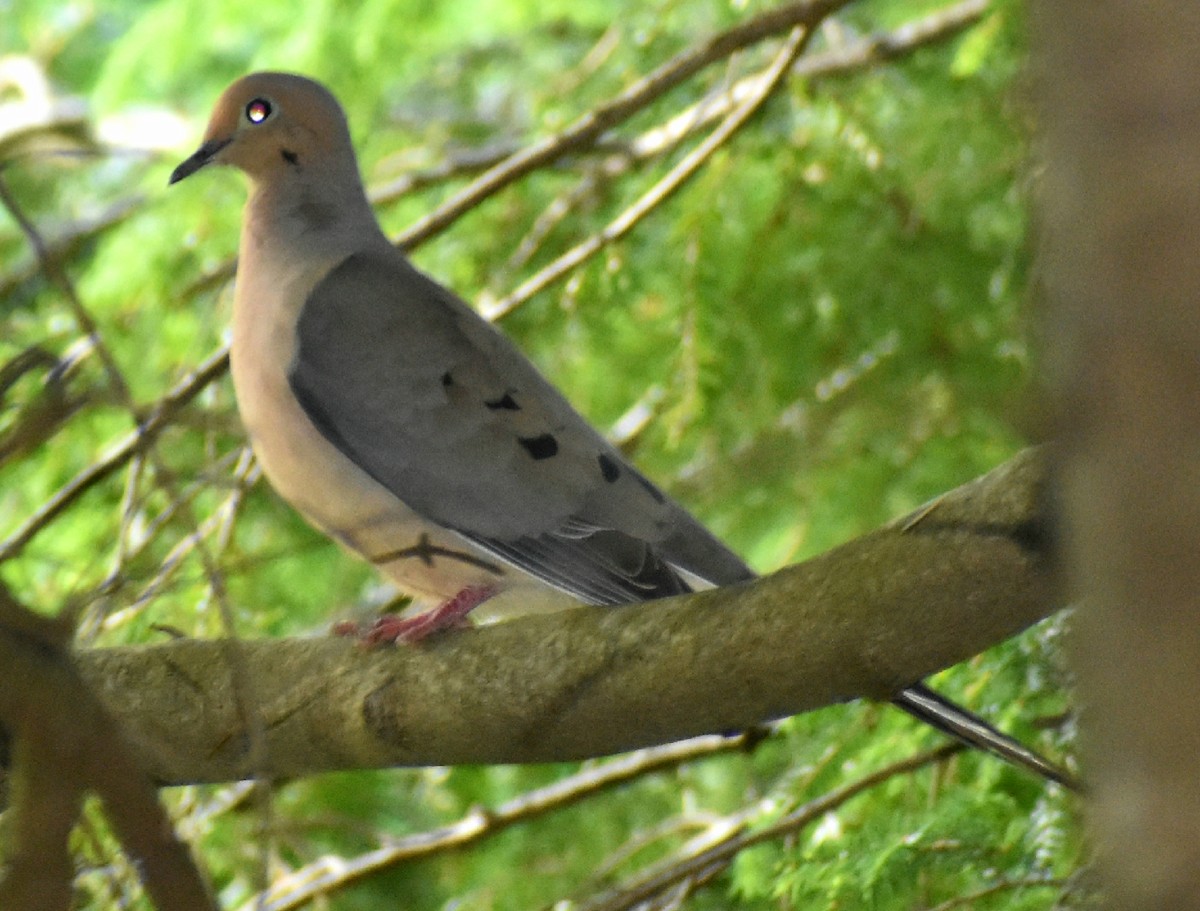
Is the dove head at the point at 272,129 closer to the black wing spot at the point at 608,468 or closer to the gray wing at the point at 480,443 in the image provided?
the gray wing at the point at 480,443

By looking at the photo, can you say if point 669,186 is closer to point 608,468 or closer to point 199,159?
point 608,468

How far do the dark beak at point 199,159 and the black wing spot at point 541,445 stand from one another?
34.7 inches

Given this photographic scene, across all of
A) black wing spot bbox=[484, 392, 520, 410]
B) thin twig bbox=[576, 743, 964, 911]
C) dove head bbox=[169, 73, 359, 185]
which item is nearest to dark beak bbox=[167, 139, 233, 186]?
dove head bbox=[169, 73, 359, 185]

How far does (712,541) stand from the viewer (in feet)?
9.30

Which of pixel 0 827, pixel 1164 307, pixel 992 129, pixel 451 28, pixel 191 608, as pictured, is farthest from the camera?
pixel 451 28

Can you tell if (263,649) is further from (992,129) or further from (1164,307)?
(992,129)

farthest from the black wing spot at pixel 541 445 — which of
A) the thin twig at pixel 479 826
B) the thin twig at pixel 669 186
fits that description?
the thin twig at pixel 479 826

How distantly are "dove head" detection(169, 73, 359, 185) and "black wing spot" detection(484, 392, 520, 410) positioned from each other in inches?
27.8

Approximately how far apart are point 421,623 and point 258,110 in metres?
1.24

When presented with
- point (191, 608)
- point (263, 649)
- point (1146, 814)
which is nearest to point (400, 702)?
point (263, 649)

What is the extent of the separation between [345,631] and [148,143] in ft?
10.4

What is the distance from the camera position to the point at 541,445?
2893mm

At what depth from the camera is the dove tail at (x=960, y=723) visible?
2.23 m

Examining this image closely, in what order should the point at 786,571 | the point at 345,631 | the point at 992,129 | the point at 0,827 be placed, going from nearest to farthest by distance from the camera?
the point at 786,571, the point at 0,827, the point at 345,631, the point at 992,129
